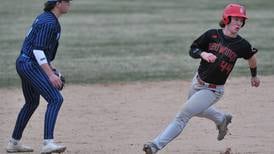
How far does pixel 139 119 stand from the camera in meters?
11.8

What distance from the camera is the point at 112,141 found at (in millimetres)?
10164

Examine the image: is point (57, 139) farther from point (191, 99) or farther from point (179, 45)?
point (179, 45)

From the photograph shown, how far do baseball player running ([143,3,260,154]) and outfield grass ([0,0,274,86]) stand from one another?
6.81 metres

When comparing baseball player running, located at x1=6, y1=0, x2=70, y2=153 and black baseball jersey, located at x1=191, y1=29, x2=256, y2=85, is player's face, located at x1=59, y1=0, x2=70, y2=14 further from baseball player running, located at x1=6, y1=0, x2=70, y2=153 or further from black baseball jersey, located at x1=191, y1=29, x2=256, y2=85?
black baseball jersey, located at x1=191, y1=29, x2=256, y2=85

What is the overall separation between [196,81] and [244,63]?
361 inches

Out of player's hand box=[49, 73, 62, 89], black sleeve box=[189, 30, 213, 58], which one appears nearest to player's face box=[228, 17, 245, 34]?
black sleeve box=[189, 30, 213, 58]

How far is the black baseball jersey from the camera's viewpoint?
8.62 metres

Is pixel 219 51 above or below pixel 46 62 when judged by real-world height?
above

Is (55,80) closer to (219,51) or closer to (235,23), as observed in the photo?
(219,51)

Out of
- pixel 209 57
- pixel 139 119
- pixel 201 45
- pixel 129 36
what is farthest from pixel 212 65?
pixel 129 36

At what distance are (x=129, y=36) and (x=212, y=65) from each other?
46.8 feet

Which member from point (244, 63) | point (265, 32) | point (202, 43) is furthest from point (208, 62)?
point (265, 32)

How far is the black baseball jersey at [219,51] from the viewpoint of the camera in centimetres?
862

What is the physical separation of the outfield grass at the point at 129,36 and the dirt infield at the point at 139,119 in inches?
53.0
